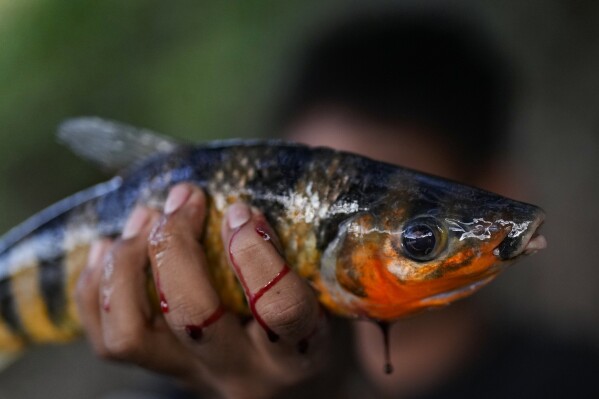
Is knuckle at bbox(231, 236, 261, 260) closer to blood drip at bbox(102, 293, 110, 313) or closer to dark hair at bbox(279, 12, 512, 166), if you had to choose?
blood drip at bbox(102, 293, 110, 313)

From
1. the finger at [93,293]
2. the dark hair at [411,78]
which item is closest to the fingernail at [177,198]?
the finger at [93,293]

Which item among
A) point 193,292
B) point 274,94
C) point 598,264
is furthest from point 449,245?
point 598,264

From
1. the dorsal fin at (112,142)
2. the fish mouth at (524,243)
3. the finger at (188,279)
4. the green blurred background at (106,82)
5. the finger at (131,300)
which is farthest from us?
the green blurred background at (106,82)

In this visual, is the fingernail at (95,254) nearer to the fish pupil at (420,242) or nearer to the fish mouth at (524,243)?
the fish pupil at (420,242)

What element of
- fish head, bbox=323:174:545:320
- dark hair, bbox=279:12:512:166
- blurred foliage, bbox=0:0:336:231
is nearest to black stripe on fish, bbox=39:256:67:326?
fish head, bbox=323:174:545:320

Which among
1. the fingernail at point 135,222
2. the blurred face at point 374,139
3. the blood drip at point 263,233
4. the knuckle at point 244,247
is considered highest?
the blurred face at point 374,139

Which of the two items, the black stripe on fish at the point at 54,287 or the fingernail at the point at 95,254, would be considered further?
the black stripe on fish at the point at 54,287
